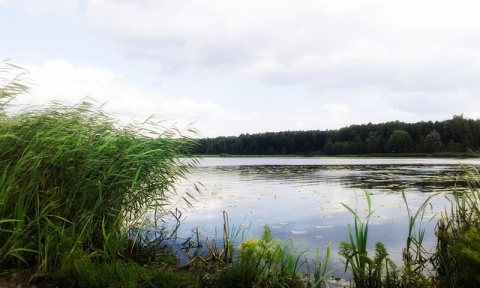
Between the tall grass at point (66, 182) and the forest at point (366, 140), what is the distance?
231 ft

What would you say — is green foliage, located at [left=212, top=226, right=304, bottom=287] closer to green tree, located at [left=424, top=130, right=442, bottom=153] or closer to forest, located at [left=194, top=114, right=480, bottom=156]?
forest, located at [left=194, top=114, right=480, bottom=156]

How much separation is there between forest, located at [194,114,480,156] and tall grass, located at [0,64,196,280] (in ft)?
231

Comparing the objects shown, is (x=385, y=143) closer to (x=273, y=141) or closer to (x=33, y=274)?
(x=273, y=141)

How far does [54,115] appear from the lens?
7.02m

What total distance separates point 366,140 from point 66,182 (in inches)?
4455

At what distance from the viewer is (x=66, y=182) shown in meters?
6.22

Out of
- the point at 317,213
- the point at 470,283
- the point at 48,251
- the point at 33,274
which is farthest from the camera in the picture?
the point at 317,213

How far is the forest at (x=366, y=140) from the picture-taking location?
9969 cm

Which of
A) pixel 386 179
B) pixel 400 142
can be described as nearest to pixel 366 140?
pixel 400 142

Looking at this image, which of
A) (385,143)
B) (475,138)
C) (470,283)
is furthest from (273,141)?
(470,283)

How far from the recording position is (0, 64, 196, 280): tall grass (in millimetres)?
5305

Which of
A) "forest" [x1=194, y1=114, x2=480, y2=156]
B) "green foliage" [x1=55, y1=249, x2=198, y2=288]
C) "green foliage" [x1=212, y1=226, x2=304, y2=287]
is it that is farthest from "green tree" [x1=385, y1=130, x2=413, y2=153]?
"green foliage" [x1=55, y1=249, x2=198, y2=288]

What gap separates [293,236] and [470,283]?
5.05 meters

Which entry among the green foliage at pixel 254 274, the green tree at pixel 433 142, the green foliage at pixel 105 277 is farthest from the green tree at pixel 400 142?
the green foliage at pixel 105 277
